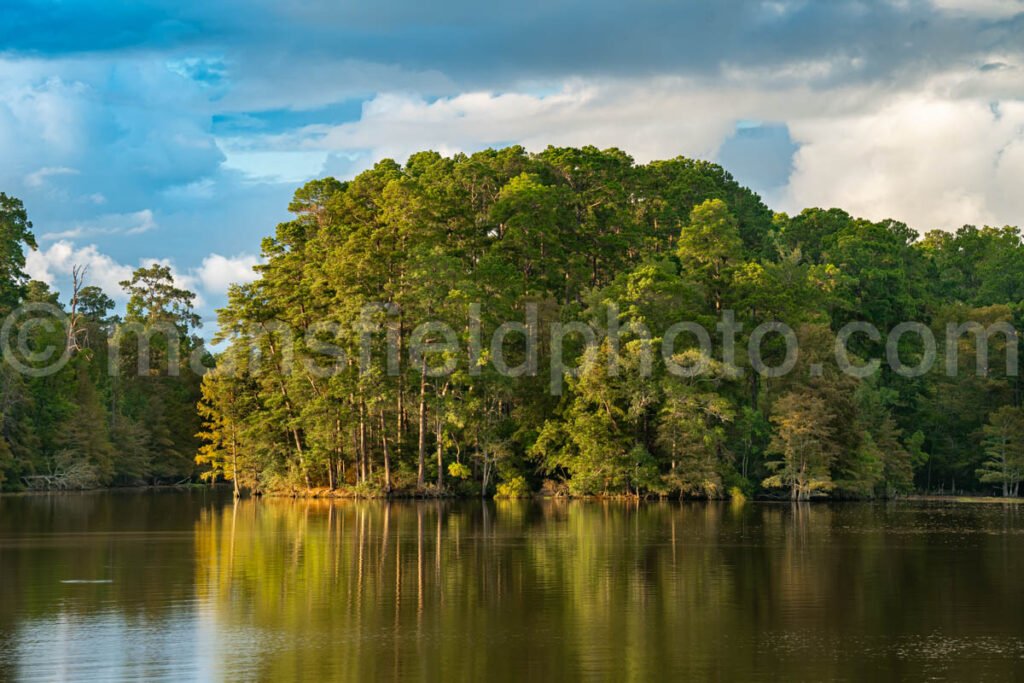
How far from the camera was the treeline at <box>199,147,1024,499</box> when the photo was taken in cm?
6769

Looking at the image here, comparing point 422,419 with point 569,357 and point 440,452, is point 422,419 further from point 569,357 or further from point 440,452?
point 569,357

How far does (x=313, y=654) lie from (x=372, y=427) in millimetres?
51724

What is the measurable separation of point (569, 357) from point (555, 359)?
4.75 ft

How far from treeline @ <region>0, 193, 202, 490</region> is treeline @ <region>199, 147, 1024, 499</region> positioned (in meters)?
13.4

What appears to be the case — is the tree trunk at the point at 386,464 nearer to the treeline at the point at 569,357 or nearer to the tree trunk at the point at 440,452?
the treeline at the point at 569,357

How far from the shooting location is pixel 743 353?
72.4m

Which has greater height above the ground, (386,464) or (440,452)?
(440,452)

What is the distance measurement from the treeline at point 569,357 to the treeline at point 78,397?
1343 cm

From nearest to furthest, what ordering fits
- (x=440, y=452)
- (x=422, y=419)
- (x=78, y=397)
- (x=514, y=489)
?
(x=422, y=419), (x=440, y=452), (x=514, y=489), (x=78, y=397)

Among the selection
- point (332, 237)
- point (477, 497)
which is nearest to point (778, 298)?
point (477, 497)

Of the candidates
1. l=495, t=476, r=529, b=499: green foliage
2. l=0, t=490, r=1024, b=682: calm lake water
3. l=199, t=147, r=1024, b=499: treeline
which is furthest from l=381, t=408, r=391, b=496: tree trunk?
l=0, t=490, r=1024, b=682: calm lake water

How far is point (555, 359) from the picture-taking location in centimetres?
7000

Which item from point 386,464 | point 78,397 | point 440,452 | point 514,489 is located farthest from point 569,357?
point 78,397

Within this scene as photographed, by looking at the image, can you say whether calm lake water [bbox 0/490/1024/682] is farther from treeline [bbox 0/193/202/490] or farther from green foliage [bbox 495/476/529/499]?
treeline [bbox 0/193/202/490]
